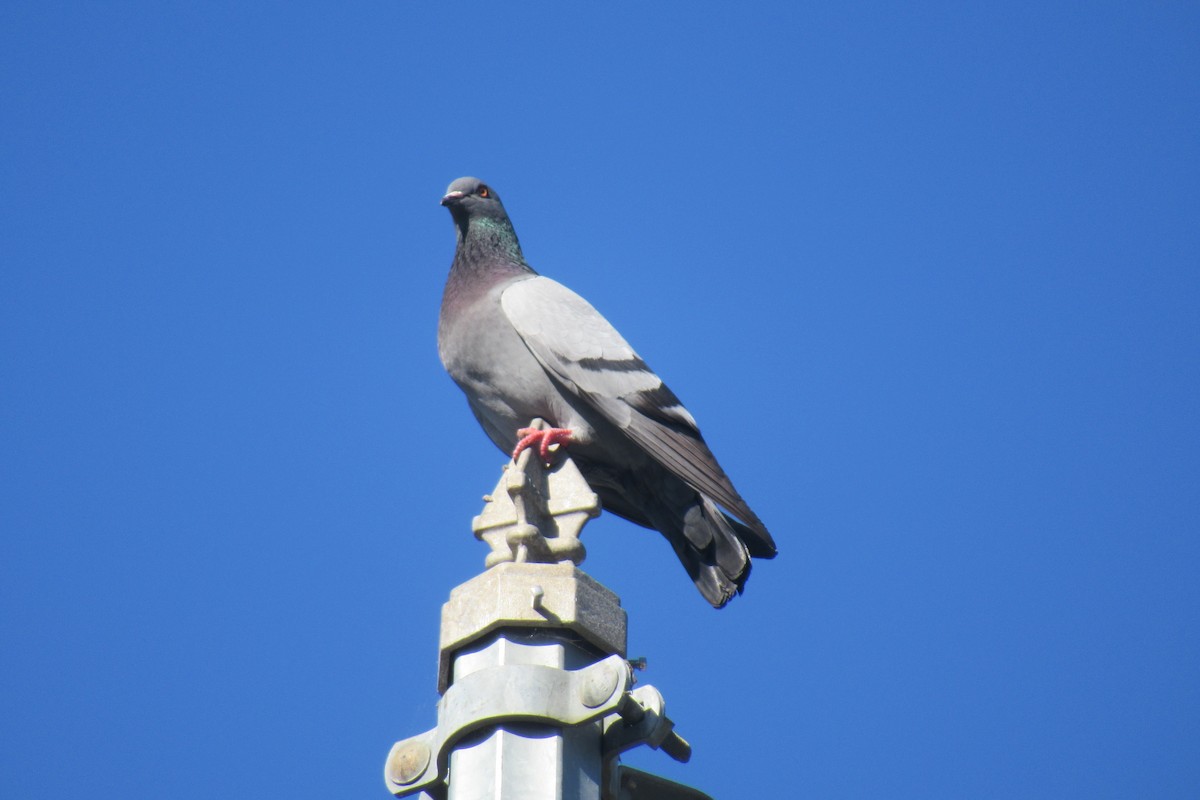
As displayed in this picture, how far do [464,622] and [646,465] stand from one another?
3316 millimetres

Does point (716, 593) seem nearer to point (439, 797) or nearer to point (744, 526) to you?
point (744, 526)

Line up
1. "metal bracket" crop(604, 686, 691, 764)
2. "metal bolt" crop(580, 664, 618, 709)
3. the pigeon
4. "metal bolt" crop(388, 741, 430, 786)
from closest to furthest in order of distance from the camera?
1. "metal bolt" crop(580, 664, 618, 709)
2. "metal bracket" crop(604, 686, 691, 764)
3. "metal bolt" crop(388, 741, 430, 786)
4. the pigeon

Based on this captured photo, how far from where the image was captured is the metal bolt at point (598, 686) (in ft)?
12.7

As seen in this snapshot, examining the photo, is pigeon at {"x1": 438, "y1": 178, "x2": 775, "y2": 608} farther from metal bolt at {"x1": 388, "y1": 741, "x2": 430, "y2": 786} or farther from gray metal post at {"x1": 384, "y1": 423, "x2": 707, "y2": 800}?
metal bolt at {"x1": 388, "y1": 741, "x2": 430, "y2": 786}

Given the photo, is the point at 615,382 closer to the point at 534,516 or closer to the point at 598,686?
the point at 534,516

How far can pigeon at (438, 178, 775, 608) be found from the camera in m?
7.06

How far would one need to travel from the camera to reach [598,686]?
3.90m

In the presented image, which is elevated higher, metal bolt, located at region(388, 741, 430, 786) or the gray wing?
the gray wing

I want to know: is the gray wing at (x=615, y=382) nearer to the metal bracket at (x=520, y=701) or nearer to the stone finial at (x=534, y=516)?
the stone finial at (x=534, y=516)

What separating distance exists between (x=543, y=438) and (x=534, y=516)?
2.07 m

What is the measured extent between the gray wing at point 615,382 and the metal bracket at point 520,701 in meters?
3.00

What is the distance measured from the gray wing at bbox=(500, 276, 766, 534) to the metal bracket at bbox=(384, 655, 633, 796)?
300 centimetres

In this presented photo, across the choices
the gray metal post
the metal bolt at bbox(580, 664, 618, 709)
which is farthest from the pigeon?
the metal bolt at bbox(580, 664, 618, 709)

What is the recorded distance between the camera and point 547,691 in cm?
396
